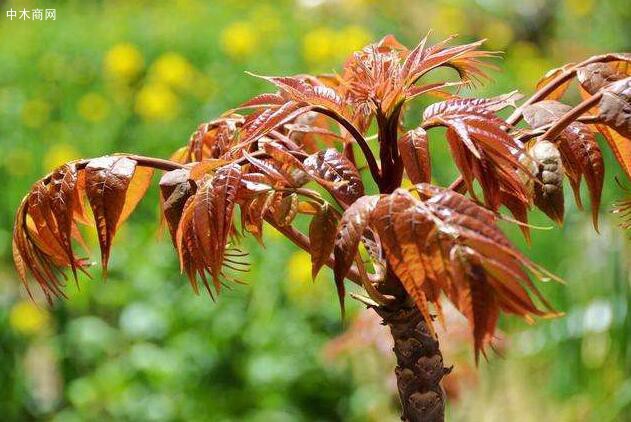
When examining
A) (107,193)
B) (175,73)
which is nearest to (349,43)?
(175,73)

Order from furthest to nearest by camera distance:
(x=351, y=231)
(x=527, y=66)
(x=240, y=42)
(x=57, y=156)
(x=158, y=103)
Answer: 1. (x=527, y=66)
2. (x=240, y=42)
3. (x=158, y=103)
4. (x=57, y=156)
5. (x=351, y=231)

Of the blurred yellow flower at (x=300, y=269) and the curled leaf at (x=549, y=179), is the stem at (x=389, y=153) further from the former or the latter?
the blurred yellow flower at (x=300, y=269)

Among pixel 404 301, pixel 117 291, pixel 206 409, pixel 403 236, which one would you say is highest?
pixel 403 236

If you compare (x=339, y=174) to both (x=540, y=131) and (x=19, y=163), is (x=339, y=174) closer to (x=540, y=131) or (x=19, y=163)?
(x=540, y=131)

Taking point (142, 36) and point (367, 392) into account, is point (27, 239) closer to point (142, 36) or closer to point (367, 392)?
point (367, 392)

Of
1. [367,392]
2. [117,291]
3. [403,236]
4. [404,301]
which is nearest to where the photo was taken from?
[403,236]

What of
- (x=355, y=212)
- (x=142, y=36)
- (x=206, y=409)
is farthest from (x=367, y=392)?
(x=142, y=36)

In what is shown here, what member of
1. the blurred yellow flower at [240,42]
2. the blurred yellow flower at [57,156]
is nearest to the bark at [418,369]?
the blurred yellow flower at [57,156]
